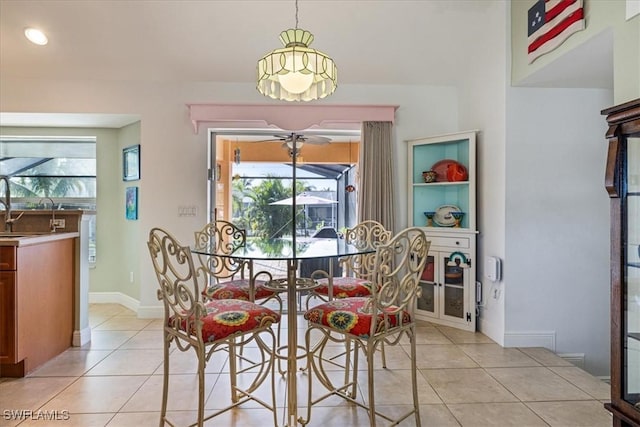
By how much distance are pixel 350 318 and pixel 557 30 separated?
2.31 m

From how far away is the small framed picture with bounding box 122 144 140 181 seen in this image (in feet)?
13.0

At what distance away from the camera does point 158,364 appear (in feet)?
8.73

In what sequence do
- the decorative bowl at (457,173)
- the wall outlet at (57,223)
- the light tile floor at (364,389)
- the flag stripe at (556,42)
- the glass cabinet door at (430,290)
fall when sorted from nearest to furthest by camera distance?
the light tile floor at (364,389) → the flag stripe at (556,42) → the wall outlet at (57,223) → the decorative bowl at (457,173) → the glass cabinet door at (430,290)

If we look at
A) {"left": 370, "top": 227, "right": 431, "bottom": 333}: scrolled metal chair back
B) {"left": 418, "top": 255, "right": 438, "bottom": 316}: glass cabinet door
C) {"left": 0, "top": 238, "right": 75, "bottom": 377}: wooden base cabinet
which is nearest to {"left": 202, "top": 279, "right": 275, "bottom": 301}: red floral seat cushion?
{"left": 370, "top": 227, "right": 431, "bottom": 333}: scrolled metal chair back

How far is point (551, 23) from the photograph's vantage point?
96.5 inches

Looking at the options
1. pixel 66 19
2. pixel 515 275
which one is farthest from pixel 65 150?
pixel 515 275

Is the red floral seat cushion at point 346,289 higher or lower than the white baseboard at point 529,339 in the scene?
higher

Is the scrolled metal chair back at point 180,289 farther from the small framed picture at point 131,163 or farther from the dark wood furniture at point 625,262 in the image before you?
the small framed picture at point 131,163

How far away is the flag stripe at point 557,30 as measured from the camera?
2.22m

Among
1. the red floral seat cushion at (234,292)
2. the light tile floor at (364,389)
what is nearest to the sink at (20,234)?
the light tile floor at (364,389)

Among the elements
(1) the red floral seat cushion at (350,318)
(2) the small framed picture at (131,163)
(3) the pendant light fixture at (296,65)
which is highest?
(3) the pendant light fixture at (296,65)

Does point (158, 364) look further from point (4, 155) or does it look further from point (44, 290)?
point (4, 155)

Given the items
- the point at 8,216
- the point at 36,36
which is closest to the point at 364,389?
the point at 8,216

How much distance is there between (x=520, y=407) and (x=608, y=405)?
56cm
